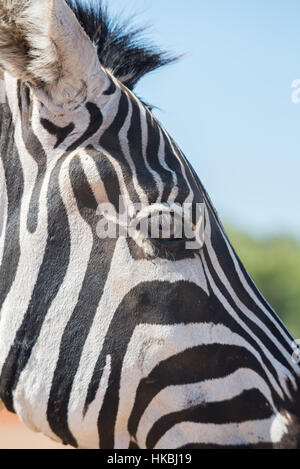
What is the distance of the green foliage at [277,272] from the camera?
103 feet

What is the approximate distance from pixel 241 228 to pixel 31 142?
125 feet

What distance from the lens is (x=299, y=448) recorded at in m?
2.50

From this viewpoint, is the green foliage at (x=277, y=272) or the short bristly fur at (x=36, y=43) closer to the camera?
the short bristly fur at (x=36, y=43)

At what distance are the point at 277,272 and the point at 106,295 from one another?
31.8 m

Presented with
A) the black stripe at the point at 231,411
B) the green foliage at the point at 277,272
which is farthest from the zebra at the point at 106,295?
the green foliage at the point at 277,272

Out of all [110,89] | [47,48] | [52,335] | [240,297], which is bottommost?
[52,335]

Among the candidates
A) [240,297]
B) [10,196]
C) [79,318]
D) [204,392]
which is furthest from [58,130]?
[204,392]

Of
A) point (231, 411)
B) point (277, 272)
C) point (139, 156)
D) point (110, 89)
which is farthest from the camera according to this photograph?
point (277, 272)

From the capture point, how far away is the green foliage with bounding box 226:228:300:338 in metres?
31.4

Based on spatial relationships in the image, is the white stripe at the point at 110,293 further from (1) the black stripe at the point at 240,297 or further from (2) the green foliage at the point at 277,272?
(2) the green foliage at the point at 277,272

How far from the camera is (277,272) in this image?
110 ft

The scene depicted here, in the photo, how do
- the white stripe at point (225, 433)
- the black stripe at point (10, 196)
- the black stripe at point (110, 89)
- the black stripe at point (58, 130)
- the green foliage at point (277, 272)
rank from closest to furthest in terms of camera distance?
the white stripe at point (225, 433)
the black stripe at point (10, 196)
the black stripe at point (58, 130)
the black stripe at point (110, 89)
the green foliage at point (277, 272)

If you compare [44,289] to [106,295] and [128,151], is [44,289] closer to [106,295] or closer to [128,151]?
[106,295]
